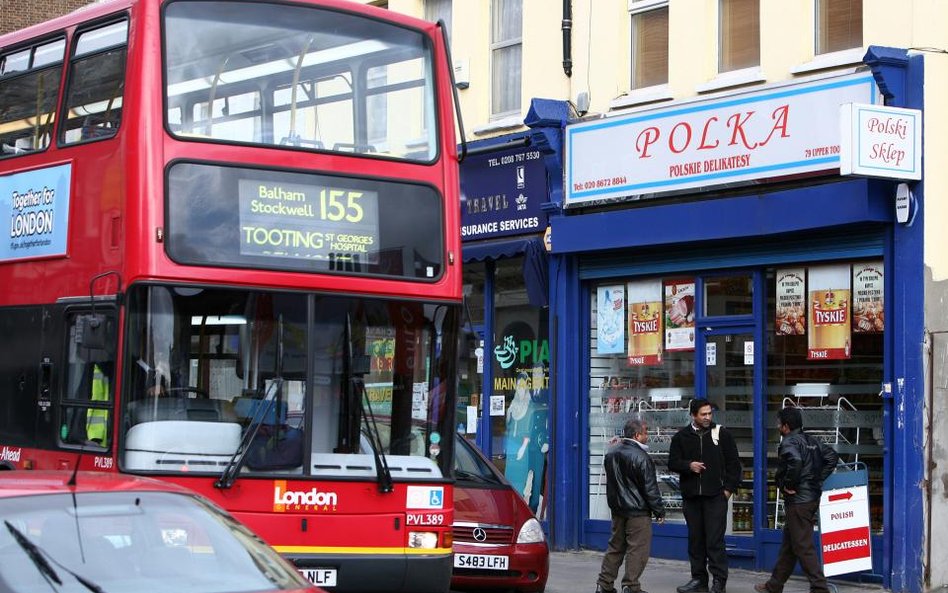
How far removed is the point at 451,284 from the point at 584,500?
781cm

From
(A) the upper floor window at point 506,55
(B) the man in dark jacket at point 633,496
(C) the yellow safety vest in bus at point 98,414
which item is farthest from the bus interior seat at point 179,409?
(A) the upper floor window at point 506,55

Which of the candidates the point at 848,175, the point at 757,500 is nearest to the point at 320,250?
the point at 848,175

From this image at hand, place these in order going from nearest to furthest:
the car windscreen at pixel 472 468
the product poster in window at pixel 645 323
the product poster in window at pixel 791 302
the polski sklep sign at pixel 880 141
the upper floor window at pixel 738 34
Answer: the polski sklep sign at pixel 880 141 < the car windscreen at pixel 472 468 < the product poster in window at pixel 791 302 < the upper floor window at pixel 738 34 < the product poster in window at pixel 645 323

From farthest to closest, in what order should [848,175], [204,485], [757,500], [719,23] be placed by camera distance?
[719,23], [757,500], [848,175], [204,485]

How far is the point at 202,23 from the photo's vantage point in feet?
35.8

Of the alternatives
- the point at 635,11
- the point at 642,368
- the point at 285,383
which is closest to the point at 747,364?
the point at 642,368

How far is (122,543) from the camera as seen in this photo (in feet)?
21.4

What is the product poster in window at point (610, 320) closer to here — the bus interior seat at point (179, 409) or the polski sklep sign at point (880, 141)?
the polski sklep sign at point (880, 141)

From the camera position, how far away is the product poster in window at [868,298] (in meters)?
15.1

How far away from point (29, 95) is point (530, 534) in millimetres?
5642

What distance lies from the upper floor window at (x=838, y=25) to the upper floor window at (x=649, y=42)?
240 centimetres

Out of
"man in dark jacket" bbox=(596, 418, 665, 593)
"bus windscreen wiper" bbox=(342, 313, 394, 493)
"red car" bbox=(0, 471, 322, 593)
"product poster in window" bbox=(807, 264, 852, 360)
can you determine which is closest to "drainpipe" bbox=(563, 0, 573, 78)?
"product poster in window" bbox=(807, 264, 852, 360)

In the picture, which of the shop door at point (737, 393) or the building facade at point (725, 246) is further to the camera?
the shop door at point (737, 393)

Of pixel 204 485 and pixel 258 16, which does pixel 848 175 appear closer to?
pixel 258 16
